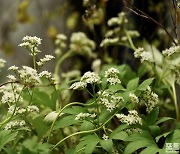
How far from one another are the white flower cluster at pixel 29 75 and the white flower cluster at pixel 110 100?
0.20 m

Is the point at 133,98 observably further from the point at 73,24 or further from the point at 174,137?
the point at 73,24

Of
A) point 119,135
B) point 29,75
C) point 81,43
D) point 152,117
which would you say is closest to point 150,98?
point 152,117

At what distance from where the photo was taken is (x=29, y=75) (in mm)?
1164

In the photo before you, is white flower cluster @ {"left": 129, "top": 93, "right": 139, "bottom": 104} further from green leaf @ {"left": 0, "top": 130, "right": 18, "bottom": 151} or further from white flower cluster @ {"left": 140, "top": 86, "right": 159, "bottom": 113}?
green leaf @ {"left": 0, "top": 130, "right": 18, "bottom": 151}

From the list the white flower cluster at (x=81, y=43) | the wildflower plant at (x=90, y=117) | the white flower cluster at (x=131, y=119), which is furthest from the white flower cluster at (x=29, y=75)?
the white flower cluster at (x=81, y=43)

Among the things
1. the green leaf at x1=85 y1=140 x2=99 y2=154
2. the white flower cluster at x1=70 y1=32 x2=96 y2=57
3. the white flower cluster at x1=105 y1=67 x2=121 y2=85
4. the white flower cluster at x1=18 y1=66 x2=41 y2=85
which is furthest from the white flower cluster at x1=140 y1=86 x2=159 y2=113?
the white flower cluster at x1=70 y1=32 x2=96 y2=57

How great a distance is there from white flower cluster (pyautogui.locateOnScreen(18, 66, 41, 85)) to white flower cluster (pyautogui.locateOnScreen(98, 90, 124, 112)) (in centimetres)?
20

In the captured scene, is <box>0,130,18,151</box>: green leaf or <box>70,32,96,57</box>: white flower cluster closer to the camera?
<box>0,130,18,151</box>: green leaf

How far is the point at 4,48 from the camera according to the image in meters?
3.12

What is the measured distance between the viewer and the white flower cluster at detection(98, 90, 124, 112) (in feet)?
3.93

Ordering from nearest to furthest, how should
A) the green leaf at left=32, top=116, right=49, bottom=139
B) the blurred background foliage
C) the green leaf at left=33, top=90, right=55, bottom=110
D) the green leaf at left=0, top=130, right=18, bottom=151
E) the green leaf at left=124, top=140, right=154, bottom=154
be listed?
the green leaf at left=124, top=140, right=154, bottom=154, the green leaf at left=0, top=130, right=18, bottom=151, the green leaf at left=32, top=116, right=49, bottom=139, the green leaf at left=33, top=90, right=55, bottom=110, the blurred background foliage

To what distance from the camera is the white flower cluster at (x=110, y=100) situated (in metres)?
1.20

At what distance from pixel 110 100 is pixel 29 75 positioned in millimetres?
255

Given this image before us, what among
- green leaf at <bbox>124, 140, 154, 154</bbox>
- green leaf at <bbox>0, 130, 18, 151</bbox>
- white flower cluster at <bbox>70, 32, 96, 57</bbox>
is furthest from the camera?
white flower cluster at <bbox>70, 32, 96, 57</bbox>
